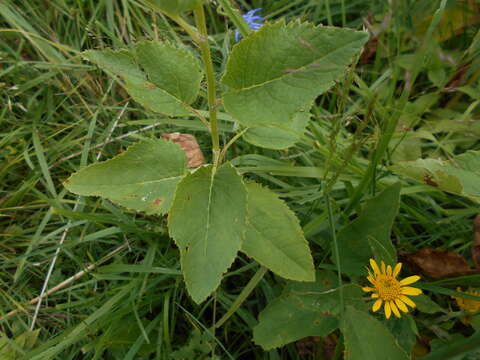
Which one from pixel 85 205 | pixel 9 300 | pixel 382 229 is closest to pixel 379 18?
pixel 382 229

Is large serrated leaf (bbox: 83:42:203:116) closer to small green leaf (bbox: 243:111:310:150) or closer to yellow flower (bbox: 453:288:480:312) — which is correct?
small green leaf (bbox: 243:111:310:150)

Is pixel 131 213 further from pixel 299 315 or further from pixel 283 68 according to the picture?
pixel 283 68

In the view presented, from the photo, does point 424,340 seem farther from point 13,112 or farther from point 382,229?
point 13,112

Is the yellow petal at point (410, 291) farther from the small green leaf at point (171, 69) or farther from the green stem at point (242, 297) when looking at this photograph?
the small green leaf at point (171, 69)

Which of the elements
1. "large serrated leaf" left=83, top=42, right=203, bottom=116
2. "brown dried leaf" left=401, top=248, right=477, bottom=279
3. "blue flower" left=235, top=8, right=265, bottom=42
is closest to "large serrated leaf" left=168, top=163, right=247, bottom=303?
"large serrated leaf" left=83, top=42, right=203, bottom=116

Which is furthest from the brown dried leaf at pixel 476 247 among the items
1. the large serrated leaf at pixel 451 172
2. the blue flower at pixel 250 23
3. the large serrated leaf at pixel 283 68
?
the blue flower at pixel 250 23

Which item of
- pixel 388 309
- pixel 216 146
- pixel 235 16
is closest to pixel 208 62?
pixel 216 146
